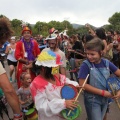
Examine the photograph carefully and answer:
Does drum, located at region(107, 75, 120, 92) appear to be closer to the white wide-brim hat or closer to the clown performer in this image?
the clown performer

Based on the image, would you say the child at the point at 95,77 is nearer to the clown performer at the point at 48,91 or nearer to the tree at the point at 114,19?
the clown performer at the point at 48,91

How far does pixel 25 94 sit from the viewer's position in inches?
172

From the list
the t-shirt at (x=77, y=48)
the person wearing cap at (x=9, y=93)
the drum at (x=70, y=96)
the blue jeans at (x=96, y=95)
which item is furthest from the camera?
the t-shirt at (x=77, y=48)

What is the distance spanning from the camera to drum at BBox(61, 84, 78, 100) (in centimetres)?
255

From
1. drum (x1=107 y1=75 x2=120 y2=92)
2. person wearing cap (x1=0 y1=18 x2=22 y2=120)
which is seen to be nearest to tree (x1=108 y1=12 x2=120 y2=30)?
drum (x1=107 y1=75 x2=120 y2=92)

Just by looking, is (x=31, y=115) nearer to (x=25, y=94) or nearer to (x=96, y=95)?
(x=25, y=94)

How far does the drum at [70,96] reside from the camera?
99.3 inches

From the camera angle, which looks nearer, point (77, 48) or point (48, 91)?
point (48, 91)

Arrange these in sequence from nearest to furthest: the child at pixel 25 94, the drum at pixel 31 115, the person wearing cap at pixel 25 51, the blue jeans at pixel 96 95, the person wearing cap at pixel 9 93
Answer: the person wearing cap at pixel 9 93, the blue jeans at pixel 96 95, the drum at pixel 31 115, the child at pixel 25 94, the person wearing cap at pixel 25 51

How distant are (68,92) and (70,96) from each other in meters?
0.05

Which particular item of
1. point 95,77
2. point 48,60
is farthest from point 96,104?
point 48,60

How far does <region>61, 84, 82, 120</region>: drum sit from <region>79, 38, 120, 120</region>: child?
42 centimetres

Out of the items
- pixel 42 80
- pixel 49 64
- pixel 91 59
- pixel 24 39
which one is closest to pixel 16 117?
pixel 42 80

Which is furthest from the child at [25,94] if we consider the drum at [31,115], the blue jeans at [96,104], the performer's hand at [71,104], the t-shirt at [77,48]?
the t-shirt at [77,48]
